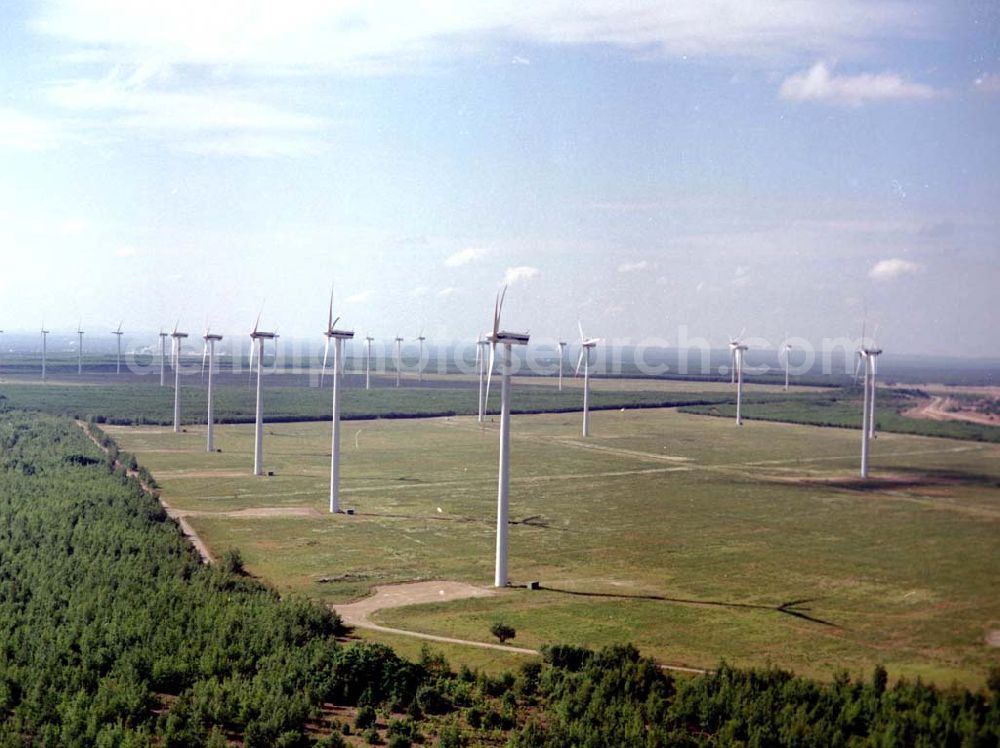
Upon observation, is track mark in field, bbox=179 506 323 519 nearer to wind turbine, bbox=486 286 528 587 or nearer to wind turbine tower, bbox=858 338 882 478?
wind turbine, bbox=486 286 528 587

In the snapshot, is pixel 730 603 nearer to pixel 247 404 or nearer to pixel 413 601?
pixel 413 601

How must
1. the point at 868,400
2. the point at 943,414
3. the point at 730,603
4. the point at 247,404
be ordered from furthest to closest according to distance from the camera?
the point at 247,404
the point at 868,400
the point at 730,603
the point at 943,414

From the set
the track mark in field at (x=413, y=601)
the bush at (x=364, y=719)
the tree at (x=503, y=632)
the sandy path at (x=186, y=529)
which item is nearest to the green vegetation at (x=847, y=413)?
the tree at (x=503, y=632)

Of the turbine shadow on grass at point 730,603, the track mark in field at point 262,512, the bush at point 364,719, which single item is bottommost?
the bush at point 364,719

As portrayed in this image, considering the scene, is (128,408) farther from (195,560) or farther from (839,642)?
(839,642)

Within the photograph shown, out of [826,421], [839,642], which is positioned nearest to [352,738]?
[839,642]

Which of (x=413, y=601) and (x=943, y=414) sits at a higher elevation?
(x=943, y=414)

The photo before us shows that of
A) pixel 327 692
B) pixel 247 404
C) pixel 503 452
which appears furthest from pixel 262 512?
pixel 247 404

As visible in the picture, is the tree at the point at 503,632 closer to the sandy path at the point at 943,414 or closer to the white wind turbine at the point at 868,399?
the sandy path at the point at 943,414
